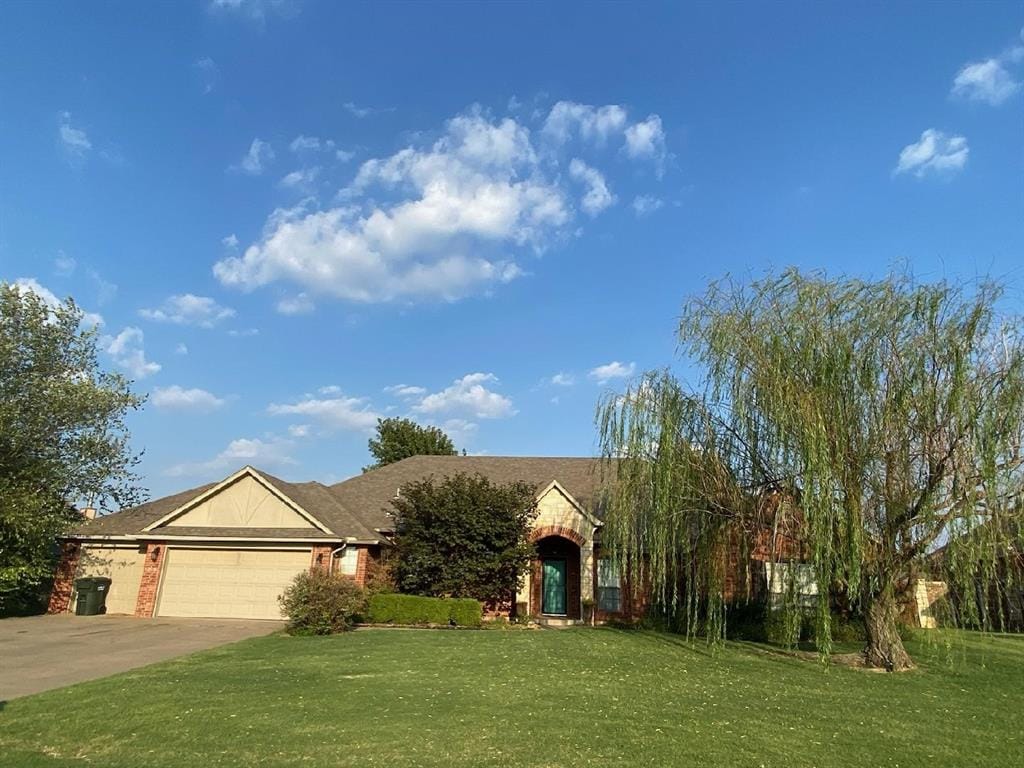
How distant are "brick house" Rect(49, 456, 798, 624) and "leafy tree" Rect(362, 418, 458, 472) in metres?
18.9

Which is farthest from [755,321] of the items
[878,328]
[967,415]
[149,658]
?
[149,658]

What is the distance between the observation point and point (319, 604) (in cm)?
1513

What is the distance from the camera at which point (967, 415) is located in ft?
32.8

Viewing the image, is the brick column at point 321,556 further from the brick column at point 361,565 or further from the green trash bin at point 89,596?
the green trash bin at point 89,596

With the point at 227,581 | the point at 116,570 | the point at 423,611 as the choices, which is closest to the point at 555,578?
the point at 423,611

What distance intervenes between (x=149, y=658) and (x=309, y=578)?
409 centimetres

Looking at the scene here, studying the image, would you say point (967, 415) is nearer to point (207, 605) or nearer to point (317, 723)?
point (317, 723)

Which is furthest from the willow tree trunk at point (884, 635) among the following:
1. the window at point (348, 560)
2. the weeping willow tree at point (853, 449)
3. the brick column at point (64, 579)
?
the brick column at point (64, 579)

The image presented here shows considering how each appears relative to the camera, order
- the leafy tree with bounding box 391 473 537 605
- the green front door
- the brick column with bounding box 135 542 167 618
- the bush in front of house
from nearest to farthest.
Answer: the bush in front of house → the leafy tree with bounding box 391 473 537 605 → the brick column with bounding box 135 542 167 618 → the green front door

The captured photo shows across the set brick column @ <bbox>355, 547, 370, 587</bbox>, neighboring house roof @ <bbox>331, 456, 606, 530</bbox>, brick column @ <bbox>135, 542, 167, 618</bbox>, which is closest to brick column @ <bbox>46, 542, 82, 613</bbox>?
brick column @ <bbox>135, 542, 167, 618</bbox>

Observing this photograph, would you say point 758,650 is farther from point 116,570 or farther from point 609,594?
point 116,570

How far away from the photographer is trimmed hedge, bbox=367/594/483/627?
57.0 ft

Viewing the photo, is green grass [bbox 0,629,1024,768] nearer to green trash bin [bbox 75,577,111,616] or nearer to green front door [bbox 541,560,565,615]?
green front door [bbox 541,560,565,615]

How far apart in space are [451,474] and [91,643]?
43.1ft
